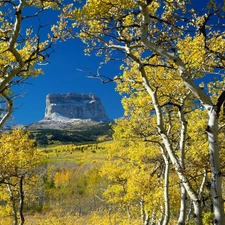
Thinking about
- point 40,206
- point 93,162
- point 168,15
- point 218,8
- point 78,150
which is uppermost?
point 78,150

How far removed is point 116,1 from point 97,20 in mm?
801

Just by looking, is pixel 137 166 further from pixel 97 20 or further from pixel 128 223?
pixel 97 20

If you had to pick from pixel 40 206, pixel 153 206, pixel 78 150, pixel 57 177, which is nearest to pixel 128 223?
pixel 153 206

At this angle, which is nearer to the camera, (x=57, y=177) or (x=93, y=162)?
(x=57, y=177)

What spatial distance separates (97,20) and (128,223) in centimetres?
1766

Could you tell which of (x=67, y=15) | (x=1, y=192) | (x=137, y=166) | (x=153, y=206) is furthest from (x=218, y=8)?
(x=1, y=192)

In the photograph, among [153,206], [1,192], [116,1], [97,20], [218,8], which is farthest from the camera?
[1,192]

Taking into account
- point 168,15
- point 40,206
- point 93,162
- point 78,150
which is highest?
point 78,150

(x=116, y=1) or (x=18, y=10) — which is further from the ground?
(x=116, y=1)

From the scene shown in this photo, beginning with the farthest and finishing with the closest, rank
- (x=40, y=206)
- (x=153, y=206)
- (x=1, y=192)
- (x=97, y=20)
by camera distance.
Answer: (x=40, y=206) → (x=1, y=192) → (x=153, y=206) → (x=97, y=20)

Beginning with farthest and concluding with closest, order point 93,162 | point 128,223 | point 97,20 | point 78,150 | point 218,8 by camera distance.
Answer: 1. point 78,150
2. point 93,162
3. point 128,223
4. point 97,20
5. point 218,8

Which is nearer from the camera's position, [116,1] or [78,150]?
[116,1]

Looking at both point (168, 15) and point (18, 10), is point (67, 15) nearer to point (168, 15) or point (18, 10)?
point (18, 10)

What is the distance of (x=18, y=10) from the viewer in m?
6.65
